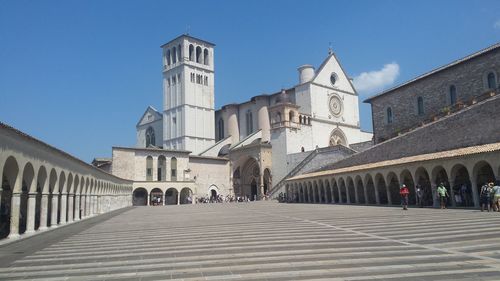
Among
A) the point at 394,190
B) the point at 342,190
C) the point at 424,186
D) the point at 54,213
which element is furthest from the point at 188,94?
the point at 54,213

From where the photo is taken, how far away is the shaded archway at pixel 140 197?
2024 inches

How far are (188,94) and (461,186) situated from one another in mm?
51281

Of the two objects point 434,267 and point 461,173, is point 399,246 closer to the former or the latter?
point 434,267

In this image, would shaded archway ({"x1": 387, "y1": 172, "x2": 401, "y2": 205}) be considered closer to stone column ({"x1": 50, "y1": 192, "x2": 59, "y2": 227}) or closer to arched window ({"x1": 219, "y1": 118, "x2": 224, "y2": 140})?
stone column ({"x1": 50, "y1": 192, "x2": 59, "y2": 227})

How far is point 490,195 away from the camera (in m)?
16.9

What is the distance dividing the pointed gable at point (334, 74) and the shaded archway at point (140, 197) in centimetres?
2712

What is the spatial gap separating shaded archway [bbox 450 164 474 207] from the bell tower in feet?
158

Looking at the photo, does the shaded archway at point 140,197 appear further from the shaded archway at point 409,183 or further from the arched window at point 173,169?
the shaded archway at point 409,183

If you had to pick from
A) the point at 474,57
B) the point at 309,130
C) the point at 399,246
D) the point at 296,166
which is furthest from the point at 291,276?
the point at 309,130

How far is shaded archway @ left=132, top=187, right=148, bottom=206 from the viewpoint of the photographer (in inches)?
2024

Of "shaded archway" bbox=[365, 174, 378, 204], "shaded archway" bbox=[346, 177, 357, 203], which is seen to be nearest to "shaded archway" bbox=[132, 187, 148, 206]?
"shaded archway" bbox=[346, 177, 357, 203]

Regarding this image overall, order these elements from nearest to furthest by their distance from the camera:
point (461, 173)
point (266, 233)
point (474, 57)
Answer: point (266, 233) → point (461, 173) → point (474, 57)

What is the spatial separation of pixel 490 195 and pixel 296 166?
34.2 m

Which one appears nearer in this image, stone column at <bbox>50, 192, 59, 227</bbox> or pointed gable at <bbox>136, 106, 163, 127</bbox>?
stone column at <bbox>50, 192, 59, 227</bbox>
